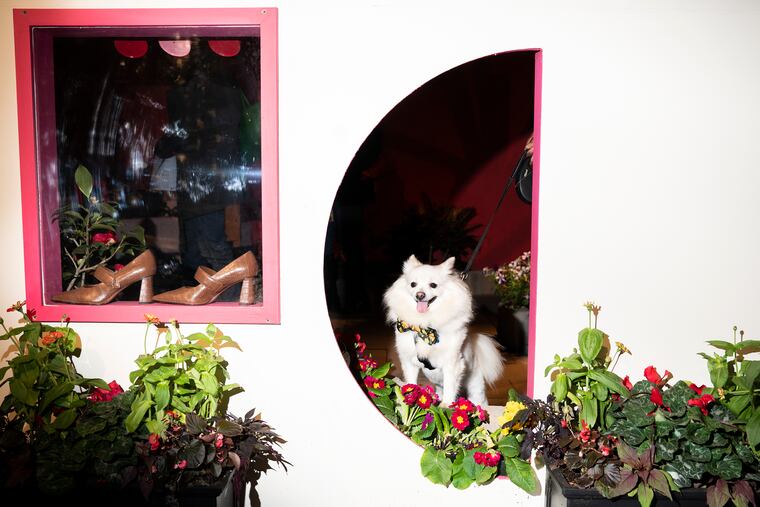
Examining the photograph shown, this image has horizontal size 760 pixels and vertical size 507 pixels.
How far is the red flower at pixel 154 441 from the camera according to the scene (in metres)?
2.01

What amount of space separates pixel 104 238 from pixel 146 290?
289 mm

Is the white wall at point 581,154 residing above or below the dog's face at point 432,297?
above

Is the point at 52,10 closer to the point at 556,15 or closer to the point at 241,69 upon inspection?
the point at 241,69

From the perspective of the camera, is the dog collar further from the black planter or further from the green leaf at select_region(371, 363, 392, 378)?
the black planter

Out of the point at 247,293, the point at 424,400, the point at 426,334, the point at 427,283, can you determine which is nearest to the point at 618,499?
the point at 424,400

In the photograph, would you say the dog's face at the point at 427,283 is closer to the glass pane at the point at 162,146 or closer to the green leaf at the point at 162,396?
the glass pane at the point at 162,146

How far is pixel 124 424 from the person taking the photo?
2.04 m

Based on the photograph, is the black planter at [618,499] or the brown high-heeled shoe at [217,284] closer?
the black planter at [618,499]

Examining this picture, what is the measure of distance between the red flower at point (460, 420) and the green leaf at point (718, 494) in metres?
0.84

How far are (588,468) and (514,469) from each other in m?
0.30

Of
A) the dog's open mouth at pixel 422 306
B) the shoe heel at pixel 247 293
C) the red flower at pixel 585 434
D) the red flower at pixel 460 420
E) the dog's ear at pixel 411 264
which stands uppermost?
the dog's ear at pixel 411 264

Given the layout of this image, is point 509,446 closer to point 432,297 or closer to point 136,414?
point 432,297

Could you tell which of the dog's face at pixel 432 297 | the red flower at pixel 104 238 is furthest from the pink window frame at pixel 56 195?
the dog's face at pixel 432 297

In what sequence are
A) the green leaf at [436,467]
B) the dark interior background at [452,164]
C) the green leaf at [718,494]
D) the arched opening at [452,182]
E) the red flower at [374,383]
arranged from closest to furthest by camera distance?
the green leaf at [718,494] < the green leaf at [436,467] < the red flower at [374,383] < the arched opening at [452,182] < the dark interior background at [452,164]
